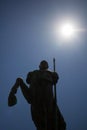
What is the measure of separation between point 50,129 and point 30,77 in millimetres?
1844

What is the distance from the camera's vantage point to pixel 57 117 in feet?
39.3

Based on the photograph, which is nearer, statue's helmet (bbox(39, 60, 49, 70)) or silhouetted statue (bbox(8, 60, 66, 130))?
silhouetted statue (bbox(8, 60, 66, 130))

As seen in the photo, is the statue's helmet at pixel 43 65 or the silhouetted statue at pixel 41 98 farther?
the statue's helmet at pixel 43 65

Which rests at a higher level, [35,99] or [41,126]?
[35,99]

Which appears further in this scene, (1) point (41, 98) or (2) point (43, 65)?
(2) point (43, 65)

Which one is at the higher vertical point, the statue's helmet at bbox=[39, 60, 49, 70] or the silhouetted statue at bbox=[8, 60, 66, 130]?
the statue's helmet at bbox=[39, 60, 49, 70]

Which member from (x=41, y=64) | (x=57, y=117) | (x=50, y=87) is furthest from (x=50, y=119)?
(x=41, y=64)

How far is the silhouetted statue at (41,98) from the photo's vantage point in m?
11.9

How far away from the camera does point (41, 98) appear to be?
39.7ft

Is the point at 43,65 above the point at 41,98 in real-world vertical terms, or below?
above

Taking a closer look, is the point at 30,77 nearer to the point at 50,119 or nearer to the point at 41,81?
the point at 41,81

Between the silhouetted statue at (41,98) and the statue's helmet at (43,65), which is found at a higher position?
the statue's helmet at (43,65)

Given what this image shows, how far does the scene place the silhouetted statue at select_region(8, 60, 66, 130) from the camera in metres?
11.9

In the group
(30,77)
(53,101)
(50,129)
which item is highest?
(30,77)
